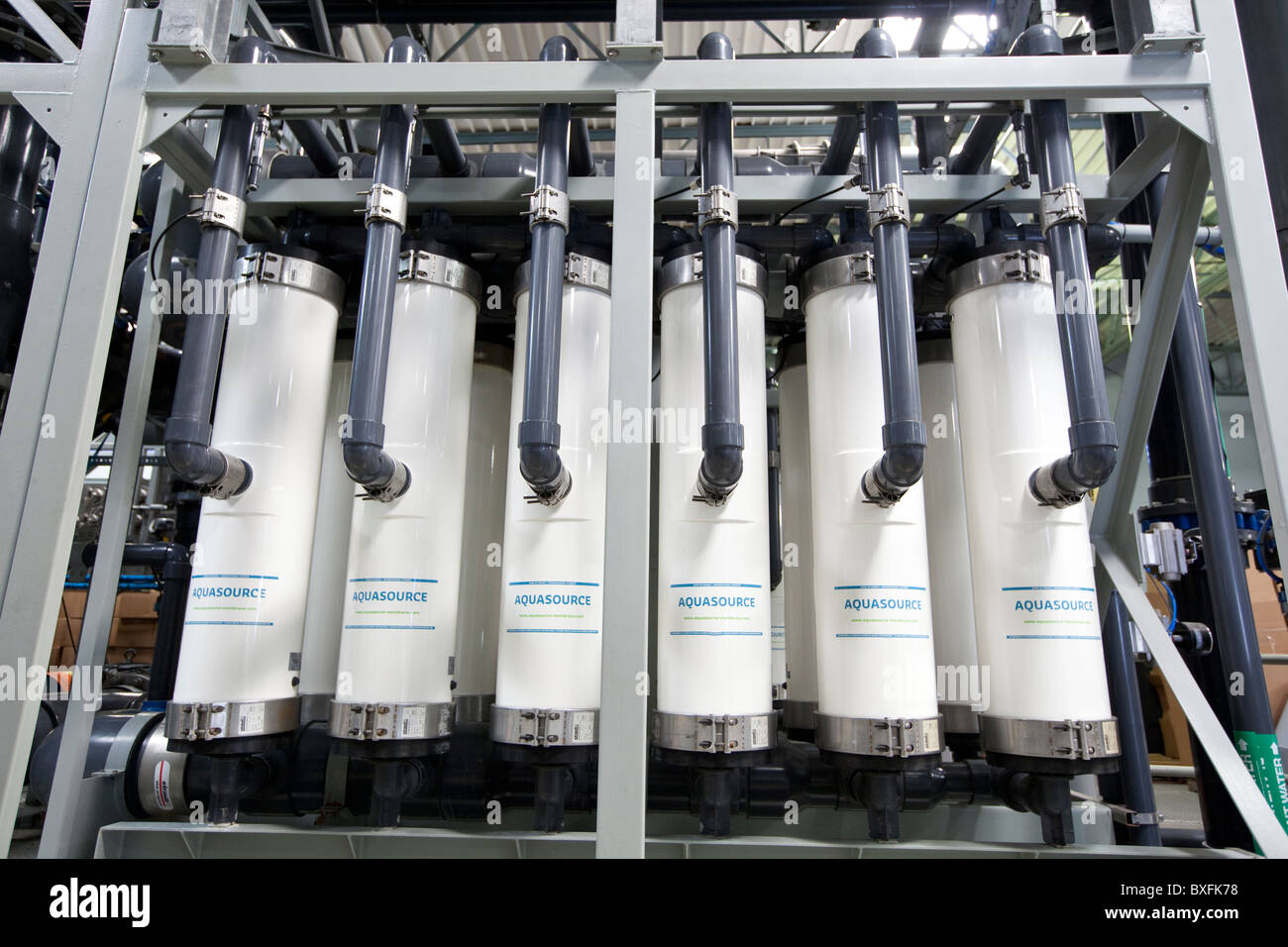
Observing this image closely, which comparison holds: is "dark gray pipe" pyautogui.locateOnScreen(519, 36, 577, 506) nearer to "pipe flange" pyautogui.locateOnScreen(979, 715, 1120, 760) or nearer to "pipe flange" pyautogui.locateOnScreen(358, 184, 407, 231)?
"pipe flange" pyautogui.locateOnScreen(358, 184, 407, 231)

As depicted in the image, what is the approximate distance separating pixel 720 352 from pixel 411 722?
96 centimetres

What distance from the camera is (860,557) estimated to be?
1.46 m

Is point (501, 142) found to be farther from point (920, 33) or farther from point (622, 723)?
point (622, 723)

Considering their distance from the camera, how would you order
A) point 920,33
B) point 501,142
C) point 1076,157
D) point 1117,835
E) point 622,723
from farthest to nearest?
1. point 1076,157
2. point 501,142
3. point 920,33
4. point 1117,835
5. point 622,723

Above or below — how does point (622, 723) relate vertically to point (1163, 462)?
below

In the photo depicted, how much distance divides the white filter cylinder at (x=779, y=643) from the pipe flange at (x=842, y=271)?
29.9 inches

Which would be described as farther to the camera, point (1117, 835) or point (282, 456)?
point (1117, 835)

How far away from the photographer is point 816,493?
1566 mm

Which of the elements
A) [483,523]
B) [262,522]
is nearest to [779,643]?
[483,523]

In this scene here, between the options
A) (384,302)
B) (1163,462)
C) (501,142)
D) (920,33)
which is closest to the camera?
(384,302)

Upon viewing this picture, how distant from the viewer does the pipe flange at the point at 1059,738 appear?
137 cm

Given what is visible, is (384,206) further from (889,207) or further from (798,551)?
(798,551)
